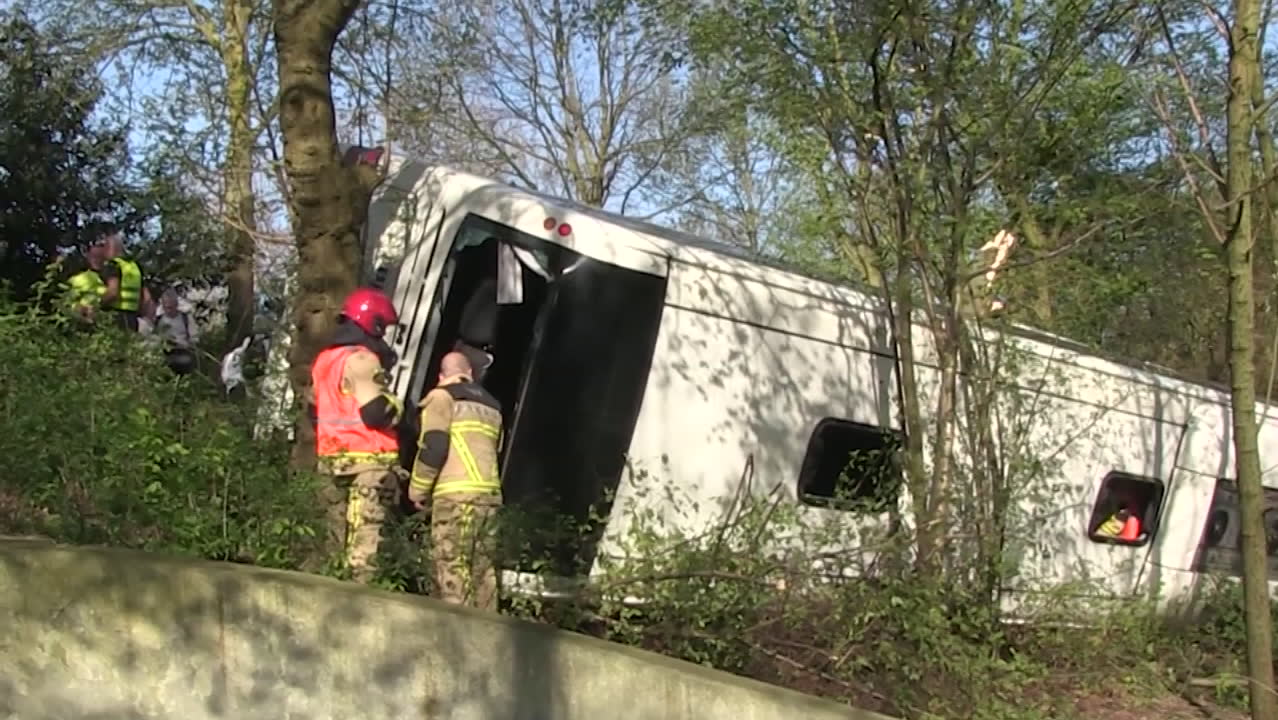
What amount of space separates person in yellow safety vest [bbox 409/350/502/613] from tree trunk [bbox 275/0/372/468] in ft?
2.45

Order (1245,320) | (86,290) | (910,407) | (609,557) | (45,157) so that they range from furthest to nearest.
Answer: (45,157)
(86,290)
(910,407)
(1245,320)
(609,557)

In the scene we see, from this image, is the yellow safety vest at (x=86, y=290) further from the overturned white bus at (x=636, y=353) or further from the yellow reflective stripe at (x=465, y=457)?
the yellow reflective stripe at (x=465, y=457)

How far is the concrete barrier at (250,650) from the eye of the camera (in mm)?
4246

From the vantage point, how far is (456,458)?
6.49 meters

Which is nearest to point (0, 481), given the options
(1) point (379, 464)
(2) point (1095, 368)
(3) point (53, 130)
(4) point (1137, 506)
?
(1) point (379, 464)

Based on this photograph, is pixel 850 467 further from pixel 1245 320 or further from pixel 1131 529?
pixel 1131 529

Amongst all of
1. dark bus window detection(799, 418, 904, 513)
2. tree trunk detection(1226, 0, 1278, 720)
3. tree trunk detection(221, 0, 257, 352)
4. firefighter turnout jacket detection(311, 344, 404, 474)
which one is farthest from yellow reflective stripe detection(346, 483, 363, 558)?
tree trunk detection(1226, 0, 1278, 720)

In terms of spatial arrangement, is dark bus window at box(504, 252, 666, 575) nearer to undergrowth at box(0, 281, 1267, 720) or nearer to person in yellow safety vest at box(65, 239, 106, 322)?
undergrowth at box(0, 281, 1267, 720)

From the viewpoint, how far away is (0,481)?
543 cm

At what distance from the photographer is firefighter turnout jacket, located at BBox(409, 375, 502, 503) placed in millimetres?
6469

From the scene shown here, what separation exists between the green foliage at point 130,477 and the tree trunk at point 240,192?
3174 millimetres

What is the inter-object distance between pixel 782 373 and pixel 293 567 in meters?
3.33

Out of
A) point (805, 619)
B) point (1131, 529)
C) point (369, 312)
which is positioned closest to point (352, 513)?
point (369, 312)

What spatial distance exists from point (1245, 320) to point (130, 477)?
5.67 m
